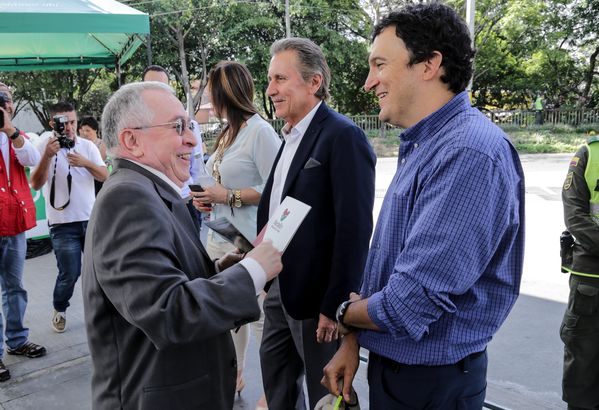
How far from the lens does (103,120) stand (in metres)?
1.71

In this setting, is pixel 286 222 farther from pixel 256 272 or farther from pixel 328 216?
pixel 328 216

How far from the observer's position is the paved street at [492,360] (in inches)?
134

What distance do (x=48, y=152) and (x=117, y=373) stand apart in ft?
10.3

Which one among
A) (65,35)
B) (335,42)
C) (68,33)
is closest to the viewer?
(68,33)

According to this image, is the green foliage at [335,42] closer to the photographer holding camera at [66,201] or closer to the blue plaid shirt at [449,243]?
the photographer holding camera at [66,201]

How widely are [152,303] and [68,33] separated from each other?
17.4ft

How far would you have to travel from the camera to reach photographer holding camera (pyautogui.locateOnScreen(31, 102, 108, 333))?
441cm

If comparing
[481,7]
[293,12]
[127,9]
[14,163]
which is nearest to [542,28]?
[481,7]

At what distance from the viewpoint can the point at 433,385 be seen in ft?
5.13

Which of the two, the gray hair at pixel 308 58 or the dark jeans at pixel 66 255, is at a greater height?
the gray hair at pixel 308 58

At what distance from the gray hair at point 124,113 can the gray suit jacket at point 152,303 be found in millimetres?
104

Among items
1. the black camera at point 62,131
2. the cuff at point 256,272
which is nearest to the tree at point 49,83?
the black camera at point 62,131

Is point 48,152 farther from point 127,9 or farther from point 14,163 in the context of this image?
point 127,9

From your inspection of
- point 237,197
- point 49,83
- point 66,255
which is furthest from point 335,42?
point 237,197
